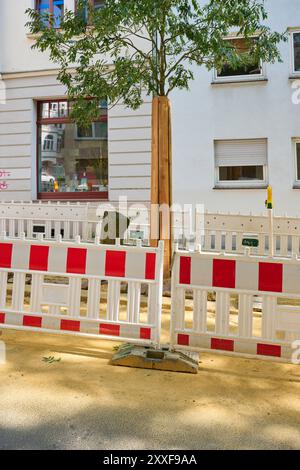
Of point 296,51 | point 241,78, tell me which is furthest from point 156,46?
point 296,51

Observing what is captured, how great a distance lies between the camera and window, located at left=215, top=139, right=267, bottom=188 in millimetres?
10430

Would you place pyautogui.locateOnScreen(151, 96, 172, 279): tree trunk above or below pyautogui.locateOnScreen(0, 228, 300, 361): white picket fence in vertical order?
above

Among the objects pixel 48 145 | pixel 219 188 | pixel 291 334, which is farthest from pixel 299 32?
pixel 291 334

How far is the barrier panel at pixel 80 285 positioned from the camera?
140 inches

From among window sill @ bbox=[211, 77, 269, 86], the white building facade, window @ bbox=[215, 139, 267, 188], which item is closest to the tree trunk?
the white building facade

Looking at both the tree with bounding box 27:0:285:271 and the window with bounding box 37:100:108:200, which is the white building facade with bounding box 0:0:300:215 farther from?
the tree with bounding box 27:0:285:271

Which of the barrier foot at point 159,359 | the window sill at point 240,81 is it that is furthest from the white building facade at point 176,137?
the barrier foot at point 159,359

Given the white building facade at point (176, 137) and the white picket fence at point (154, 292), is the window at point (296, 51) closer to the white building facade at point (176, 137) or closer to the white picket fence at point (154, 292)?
the white building facade at point (176, 137)

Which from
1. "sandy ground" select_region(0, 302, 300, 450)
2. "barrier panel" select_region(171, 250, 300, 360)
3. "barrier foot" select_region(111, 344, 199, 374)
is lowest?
"sandy ground" select_region(0, 302, 300, 450)

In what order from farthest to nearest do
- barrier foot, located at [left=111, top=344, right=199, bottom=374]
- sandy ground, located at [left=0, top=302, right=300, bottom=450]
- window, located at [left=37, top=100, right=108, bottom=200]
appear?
1. window, located at [left=37, top=100, right=108, bottom=200]
2. barrier foot, located at [left=111, top=344, right=199, bottom=374]
3. sandy ground, located at [left=0, top=302, right=300, bottom=450]

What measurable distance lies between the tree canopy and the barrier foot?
14.6 ft

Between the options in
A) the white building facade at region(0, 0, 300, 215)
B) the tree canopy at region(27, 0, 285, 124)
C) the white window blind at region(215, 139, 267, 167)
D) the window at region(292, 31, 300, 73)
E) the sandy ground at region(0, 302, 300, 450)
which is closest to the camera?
the sandy ground at region(0, 302, 300, 450)

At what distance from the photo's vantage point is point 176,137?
1065 centimetres

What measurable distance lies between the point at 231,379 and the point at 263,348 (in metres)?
0.42
